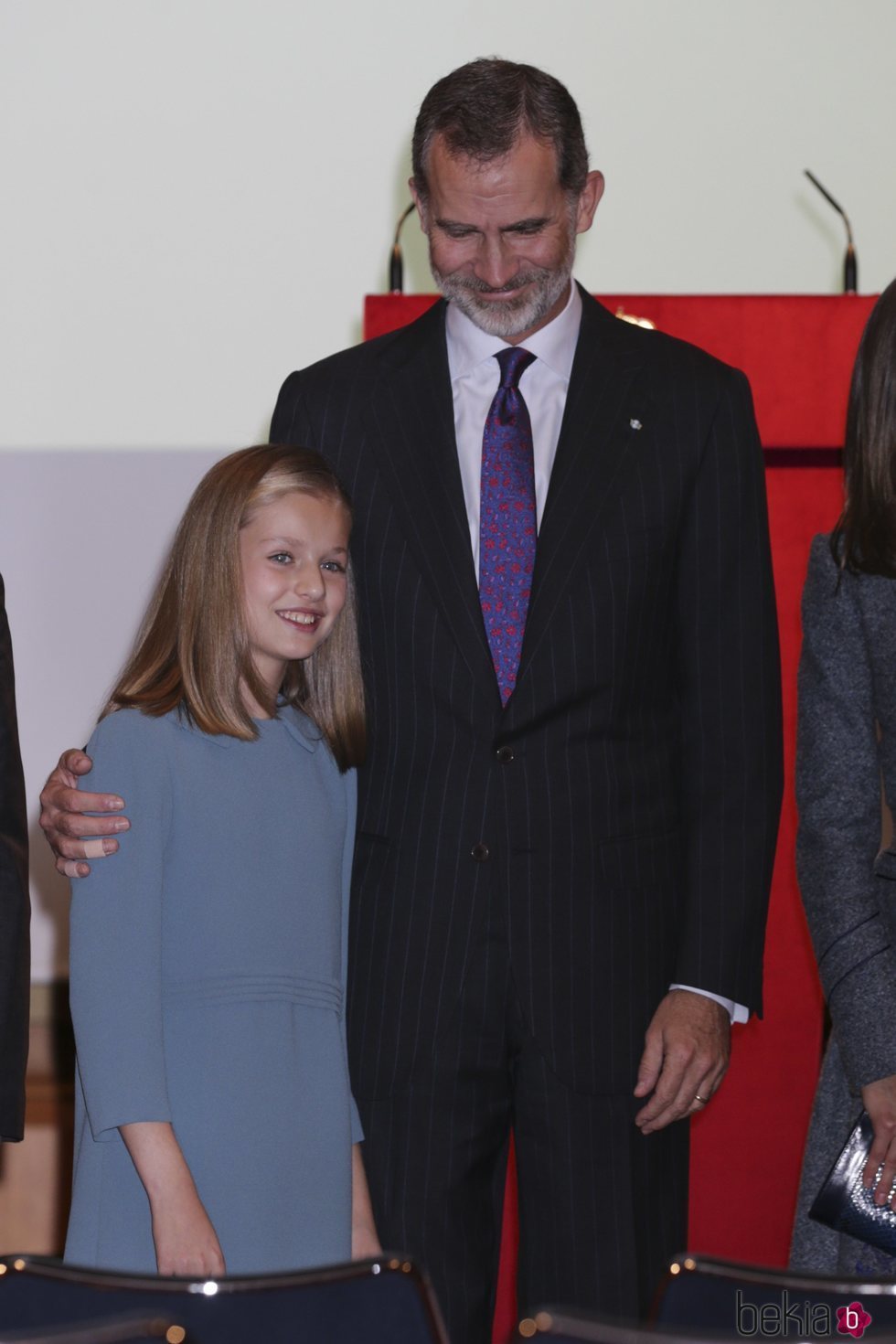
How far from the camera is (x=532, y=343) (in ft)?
6.80

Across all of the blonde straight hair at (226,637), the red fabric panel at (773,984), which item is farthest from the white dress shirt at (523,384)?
the red fabric panel at (773,984)

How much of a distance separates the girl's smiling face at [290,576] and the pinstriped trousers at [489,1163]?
372 millimetres

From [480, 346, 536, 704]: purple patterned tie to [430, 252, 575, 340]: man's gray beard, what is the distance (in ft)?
0.31

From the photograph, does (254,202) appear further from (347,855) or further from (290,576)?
(347,855)

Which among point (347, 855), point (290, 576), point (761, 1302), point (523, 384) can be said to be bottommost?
point (761, 1302)

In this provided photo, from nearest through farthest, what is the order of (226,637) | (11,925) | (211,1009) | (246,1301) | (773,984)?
(246,1301) < (11,925) < (211,1009) < (226,637) < (773,984)

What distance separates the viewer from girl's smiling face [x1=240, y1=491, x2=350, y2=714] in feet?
6.43

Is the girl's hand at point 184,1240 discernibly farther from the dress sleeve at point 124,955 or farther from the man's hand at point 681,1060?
the man's hand at point 681,1060

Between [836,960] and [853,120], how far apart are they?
2781 mm

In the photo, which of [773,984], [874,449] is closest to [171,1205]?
[874,449]

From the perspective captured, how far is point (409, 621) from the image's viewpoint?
1.97 m

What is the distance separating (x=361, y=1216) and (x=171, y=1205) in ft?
0.94

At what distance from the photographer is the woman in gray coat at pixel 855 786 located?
1.79 meters

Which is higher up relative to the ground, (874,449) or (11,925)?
(874,449)
